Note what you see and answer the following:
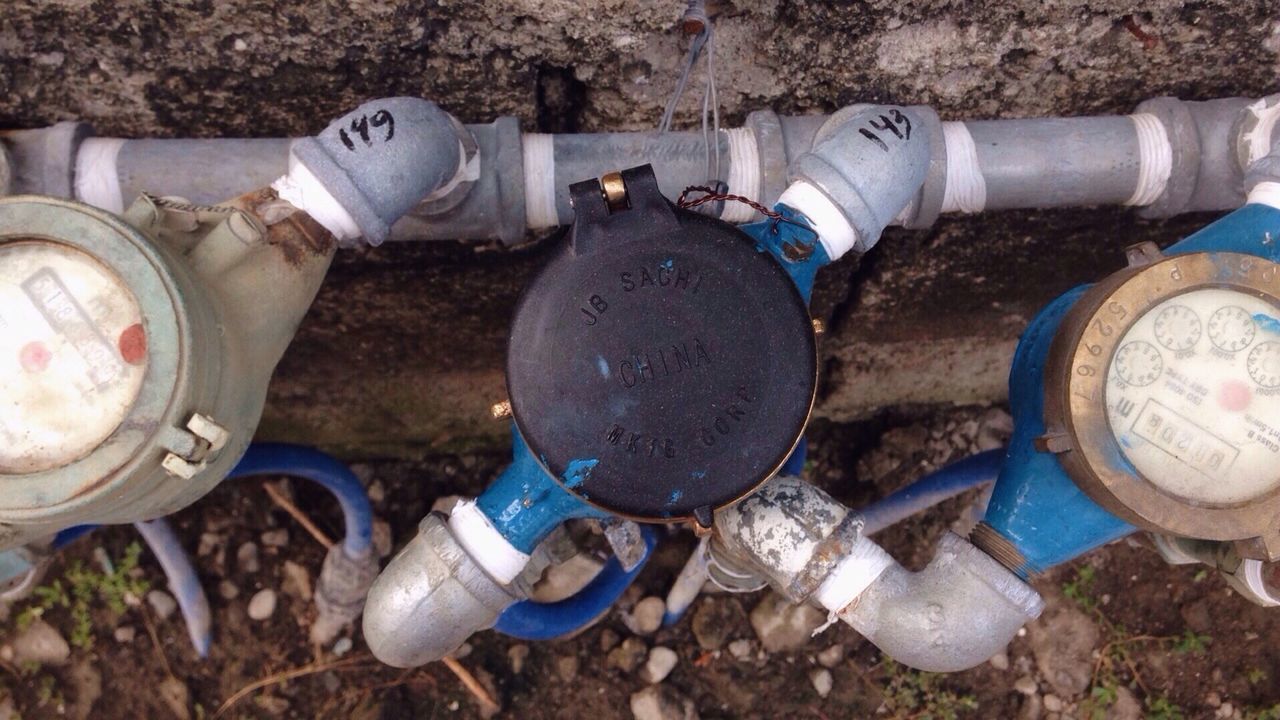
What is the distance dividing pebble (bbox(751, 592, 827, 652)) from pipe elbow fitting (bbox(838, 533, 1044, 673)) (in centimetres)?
59

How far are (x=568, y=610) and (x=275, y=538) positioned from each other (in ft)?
1.89

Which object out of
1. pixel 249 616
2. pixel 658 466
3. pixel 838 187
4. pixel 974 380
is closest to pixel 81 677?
pixel 249 616

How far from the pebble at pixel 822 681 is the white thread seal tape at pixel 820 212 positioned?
2.73 feet

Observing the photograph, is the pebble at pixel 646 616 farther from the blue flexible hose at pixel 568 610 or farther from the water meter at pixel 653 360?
the water meter at pixel 653 360

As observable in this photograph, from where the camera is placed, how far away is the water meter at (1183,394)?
72 cm

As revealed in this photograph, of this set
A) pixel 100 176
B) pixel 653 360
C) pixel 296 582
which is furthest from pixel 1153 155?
pixel 296 582

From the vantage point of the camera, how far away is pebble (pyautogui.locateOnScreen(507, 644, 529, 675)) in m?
1.32

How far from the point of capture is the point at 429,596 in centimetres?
73

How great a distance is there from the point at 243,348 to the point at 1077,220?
0.94 metres

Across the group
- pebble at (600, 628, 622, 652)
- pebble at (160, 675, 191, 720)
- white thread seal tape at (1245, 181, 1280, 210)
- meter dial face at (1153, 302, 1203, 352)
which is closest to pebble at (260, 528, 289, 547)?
pebble at (160, 675, 191, 720)

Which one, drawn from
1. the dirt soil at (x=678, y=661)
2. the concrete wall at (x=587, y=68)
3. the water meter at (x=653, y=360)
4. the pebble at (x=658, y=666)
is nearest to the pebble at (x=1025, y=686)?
the dirt soil at (x=678, y=661)

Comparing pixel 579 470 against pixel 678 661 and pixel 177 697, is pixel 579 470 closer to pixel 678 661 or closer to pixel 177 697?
pixel 678 661

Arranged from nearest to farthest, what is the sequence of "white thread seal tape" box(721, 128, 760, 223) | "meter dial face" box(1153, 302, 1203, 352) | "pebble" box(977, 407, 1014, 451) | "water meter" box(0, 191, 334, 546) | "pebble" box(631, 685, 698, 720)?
"water meter" box(0, 191, 334, 546) < "meter dial face" box(1153, 302, 1203, 352) < "white thread seal tape" box(721, 128, 760, 223) < "pebble" box(631, 685, 698, 720) < "pebble" box(977, 407, 1014, 451)

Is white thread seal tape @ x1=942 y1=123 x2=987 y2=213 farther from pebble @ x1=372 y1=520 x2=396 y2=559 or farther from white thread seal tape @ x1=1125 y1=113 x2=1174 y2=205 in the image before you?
pebble @ x1=372 y1=520 x2=396 y2=559
